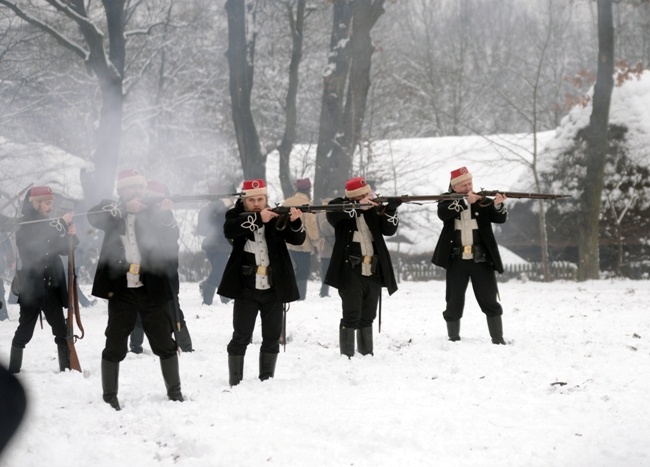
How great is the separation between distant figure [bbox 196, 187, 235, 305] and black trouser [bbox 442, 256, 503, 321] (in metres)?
6.02

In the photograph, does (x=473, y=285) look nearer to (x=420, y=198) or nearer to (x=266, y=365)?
(x=420, y=198)

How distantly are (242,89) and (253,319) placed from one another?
13.9 metres

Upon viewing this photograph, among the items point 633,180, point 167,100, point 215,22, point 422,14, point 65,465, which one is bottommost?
point 65,465

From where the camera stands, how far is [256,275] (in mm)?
8164

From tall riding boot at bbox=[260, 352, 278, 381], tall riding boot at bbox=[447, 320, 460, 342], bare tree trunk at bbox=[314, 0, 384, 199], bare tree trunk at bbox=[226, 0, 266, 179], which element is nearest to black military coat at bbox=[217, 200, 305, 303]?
tall riding boot at bbox=[260, 352, 278, 381]

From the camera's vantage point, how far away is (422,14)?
5512 centimetres

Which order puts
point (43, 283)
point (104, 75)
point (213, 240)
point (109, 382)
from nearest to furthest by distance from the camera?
point (109, 382)
point (43, 283)
point (213, 240)
point (104, 75)

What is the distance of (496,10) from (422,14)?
5737 mm

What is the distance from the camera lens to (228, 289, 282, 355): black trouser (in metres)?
8.16

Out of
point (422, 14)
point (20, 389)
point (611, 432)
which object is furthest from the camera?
point (422, 14)

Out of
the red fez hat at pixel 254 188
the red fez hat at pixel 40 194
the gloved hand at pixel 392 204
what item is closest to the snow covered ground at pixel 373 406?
the gloved hand at pixel 392 204

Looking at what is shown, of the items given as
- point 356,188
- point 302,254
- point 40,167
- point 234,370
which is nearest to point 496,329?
point 356,188

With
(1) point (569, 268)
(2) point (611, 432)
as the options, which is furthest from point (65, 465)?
(1) point (569, 268)

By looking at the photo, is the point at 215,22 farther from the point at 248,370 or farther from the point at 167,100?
the point at 248,370
